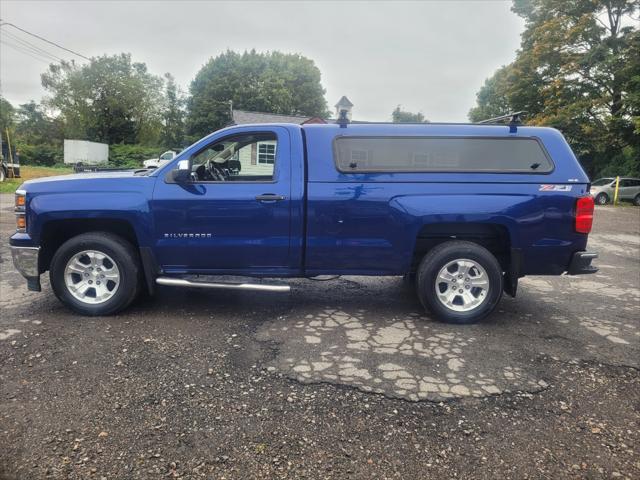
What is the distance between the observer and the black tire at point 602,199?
22.5 meters

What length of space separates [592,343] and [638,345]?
0.39 meters

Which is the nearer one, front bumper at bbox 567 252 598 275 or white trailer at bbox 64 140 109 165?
front bumper at bbox 567 252 598 275

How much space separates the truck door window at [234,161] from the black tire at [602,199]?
75.5ft

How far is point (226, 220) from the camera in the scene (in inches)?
170

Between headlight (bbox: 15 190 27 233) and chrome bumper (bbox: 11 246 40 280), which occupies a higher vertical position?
headlight (bbox: 15 190 27 233)

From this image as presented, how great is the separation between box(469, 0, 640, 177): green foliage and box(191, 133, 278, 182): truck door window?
2331 cm

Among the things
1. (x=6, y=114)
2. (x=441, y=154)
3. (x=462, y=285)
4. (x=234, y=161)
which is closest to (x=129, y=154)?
(x=6, y=114)

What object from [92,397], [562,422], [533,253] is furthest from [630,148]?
[92,397]

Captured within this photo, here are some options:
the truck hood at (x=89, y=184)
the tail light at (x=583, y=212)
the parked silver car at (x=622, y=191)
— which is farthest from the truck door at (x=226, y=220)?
the parked silver car at (x=622, y=191)

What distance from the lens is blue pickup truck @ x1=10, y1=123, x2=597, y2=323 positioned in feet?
13.9

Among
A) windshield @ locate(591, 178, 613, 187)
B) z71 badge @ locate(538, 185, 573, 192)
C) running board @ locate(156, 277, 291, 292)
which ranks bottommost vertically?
running board @ locate(156, 277, 291, 292)

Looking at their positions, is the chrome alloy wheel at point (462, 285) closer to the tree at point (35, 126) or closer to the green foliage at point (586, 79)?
the green foliage at point (586, 79)

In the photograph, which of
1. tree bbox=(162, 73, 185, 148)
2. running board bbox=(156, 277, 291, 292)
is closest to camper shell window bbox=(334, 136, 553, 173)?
running board bbox=(156, 277, 291, 292)

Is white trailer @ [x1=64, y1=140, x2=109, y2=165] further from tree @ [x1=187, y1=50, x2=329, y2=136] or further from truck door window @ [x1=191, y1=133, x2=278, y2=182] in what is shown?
truck door window @ [x1=191, y1=133, x2=278, y2=182]
